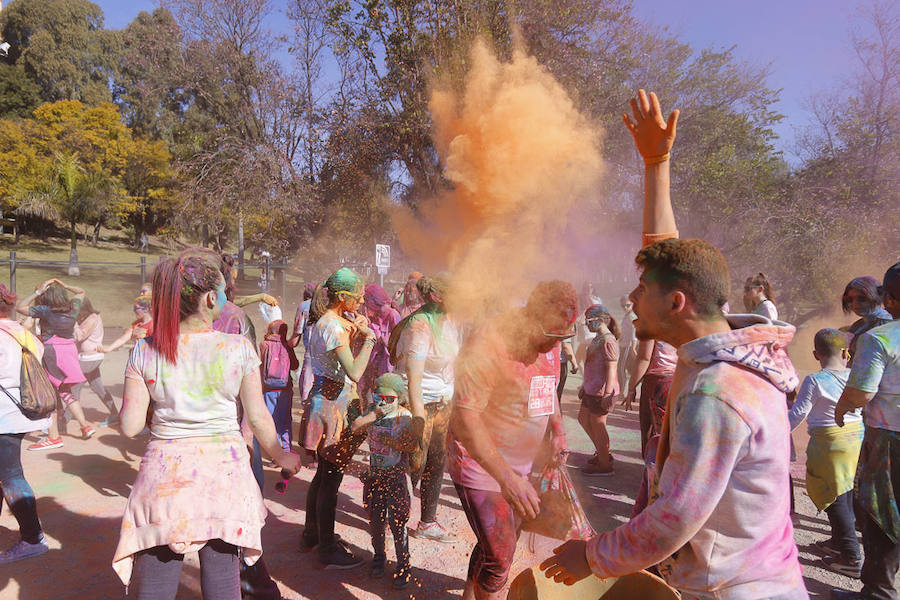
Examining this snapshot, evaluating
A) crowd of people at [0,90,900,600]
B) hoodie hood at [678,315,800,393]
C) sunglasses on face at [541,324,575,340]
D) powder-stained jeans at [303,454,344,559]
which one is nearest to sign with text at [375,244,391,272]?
crowd of people at [0,90,900,600]

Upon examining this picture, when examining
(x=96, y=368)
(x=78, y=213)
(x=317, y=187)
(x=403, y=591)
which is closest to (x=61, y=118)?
(x=78, y=213)

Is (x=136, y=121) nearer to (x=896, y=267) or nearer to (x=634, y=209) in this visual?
(x=634, y=209)

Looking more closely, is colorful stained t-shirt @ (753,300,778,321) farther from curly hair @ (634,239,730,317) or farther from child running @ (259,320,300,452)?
child running @ (259,320,300,452)

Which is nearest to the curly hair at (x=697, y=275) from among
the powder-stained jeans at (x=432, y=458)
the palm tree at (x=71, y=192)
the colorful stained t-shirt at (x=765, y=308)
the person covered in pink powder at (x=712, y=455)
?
the person covered in pink powder at (x=712, y=455)

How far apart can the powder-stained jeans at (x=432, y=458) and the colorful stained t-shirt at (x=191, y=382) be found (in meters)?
2.02

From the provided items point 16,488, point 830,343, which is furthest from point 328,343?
point 830,343

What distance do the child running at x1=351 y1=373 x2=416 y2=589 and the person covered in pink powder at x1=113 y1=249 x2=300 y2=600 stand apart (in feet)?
4.12

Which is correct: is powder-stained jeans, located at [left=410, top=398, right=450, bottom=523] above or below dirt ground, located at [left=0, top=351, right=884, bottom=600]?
above

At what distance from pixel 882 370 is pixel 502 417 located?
2.44m

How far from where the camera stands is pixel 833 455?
4.08 m

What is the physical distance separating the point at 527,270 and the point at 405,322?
7.03ft

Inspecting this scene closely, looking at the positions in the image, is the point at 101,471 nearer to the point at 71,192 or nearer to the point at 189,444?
the point at 189,444

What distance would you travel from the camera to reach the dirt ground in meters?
3.62

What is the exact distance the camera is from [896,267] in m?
3.45
